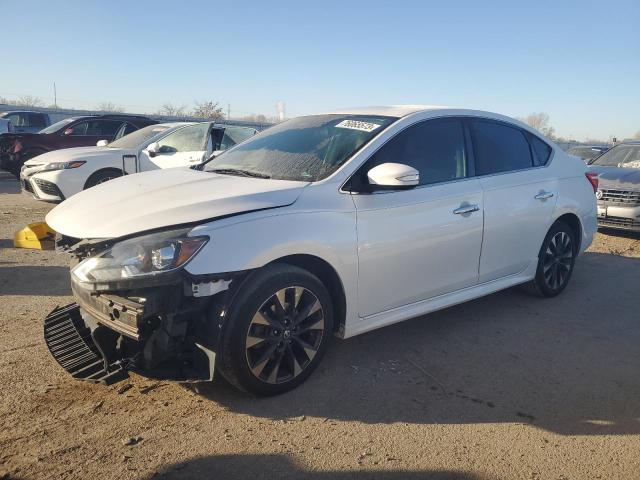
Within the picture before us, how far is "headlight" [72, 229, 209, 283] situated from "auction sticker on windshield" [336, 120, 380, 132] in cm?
160

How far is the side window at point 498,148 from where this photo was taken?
432 cm

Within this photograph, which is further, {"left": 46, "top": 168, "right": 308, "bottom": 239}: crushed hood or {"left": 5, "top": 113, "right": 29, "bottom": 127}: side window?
{"left": 5, "top": 113, "right": 29, "bottom": 127}: side window

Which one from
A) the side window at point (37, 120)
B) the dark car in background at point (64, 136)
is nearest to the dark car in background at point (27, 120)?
the side window at point (37, 120)

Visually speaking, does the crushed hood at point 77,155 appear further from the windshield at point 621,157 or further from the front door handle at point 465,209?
the windshield at point 621,157

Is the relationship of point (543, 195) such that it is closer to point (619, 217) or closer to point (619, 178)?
point (619, 217)

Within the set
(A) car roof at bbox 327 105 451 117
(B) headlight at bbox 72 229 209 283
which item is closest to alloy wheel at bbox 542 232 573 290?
(A) car roof at bbox 327 105 451 117

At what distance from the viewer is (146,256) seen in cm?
272

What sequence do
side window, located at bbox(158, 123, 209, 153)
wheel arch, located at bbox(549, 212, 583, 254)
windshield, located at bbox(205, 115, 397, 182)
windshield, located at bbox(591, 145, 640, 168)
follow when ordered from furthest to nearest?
1. windshield, located at bbox(591, 145, 640, 168)
2. side window, located at bbox(158, 123, 209, 153)
3. wheel arch, located at bbox(549, 212, 583, 254)
4. windshield, located at bbox(205, 115, 397, 182)

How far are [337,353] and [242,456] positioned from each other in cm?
134

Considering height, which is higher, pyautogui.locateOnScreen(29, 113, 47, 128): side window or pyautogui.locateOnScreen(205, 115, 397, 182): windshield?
pyautogui.locateOnScreen(29, 113, 47, 128): side window

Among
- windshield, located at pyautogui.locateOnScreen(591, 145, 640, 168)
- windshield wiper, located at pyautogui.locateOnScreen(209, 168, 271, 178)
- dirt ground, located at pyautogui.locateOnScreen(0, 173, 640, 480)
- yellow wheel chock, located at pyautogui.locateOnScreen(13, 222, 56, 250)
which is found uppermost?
windshield, located at pyautogui.locateOnScreen(591, 145, 640, 168)

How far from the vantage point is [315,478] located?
2436 mm

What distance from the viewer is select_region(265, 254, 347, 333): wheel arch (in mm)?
3189

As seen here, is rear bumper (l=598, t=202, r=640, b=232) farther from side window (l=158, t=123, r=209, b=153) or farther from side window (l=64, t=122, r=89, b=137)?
side window (l=64, t=122, r=89, b=137)
